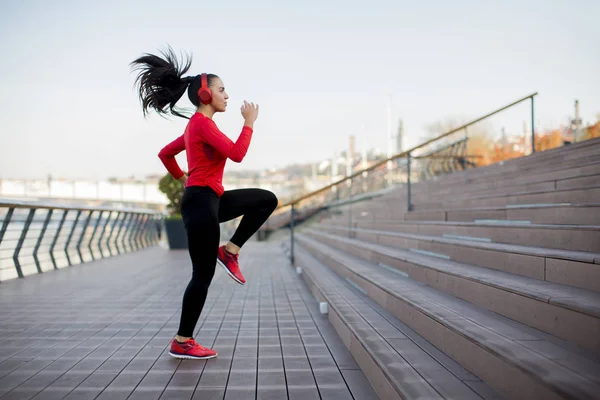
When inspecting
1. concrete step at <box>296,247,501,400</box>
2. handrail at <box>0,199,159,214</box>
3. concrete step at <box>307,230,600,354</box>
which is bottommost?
concrete step at <box>296,247,501,400</box>

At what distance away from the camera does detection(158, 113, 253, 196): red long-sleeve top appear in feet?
9.66

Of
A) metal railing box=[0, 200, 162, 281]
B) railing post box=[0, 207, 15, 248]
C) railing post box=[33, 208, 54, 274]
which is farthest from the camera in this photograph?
railing post box=[33, 208, 54, 274]

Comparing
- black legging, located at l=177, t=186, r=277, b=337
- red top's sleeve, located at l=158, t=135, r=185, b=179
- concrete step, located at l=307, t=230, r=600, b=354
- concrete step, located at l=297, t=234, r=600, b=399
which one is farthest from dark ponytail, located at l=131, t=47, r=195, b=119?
concrete step, located at l=307, t=230, r=600, b=354

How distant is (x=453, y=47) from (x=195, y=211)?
1807 centimetres

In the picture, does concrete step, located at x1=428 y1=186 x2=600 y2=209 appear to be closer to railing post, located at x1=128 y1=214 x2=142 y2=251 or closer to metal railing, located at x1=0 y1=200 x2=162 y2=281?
metal railing, located at x1=0 y1=200 x2=162 y2=281

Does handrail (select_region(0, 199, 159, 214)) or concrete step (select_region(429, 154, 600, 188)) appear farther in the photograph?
handrail (select_region(0, 199, 159, 214))

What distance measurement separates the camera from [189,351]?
3156 millimetres

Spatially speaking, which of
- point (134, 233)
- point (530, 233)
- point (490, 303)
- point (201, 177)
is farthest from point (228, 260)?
point (134, 233)

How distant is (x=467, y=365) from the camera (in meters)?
2.29

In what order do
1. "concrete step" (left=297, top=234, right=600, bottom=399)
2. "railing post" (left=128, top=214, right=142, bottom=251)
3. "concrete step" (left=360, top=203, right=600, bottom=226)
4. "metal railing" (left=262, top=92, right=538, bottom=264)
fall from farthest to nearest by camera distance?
"railing post" (left=128, top=214, right=142, bottom=251)
"metal railing" (left=262, top=92, right=538, bottom=264)
"concrete step" (left=360, top=203, right=600, bottom=226)
"concrete step" (left=297, top=234, right=600, bottom=399)

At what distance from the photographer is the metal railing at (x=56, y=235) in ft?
24.9

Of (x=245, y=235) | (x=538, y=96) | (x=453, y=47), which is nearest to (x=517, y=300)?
(x=245, y=235)

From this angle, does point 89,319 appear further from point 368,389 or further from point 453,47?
point 453,47

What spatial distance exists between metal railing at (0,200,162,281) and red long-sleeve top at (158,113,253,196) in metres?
5.18
